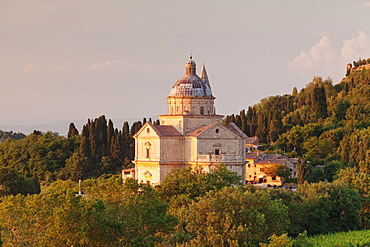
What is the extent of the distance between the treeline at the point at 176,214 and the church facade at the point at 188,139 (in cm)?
202

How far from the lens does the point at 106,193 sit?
3241 cm

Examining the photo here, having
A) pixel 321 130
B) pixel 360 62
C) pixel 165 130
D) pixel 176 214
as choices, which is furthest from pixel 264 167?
pixel 360 62

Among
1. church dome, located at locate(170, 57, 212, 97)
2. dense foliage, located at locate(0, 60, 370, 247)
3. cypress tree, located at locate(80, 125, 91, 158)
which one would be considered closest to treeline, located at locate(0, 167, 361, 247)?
dense foliage, located at locate(0, 60, 370, 247)

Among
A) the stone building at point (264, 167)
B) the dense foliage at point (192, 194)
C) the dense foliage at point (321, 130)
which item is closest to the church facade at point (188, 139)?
the dense foliage at point (192, 194)

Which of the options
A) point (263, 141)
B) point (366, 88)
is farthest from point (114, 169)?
point (366, 88)

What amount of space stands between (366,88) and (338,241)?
5109 centimetres

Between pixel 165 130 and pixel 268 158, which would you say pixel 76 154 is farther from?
pixel 165 130

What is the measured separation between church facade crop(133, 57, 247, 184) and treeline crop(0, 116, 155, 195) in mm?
18766

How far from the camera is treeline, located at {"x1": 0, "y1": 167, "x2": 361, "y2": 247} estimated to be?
27.7 meters

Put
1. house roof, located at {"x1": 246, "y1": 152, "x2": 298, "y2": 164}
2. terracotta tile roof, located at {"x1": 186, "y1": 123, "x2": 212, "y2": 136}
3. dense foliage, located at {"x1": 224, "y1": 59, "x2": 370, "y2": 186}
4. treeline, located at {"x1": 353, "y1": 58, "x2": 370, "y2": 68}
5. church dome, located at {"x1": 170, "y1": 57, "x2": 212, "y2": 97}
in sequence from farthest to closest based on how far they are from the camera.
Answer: treeline, located at {"x1": 353, "y1": 58, "x2": 370, "y2": 68}
house roof, located at {"x1": 246, "y1": 152, "x2": 298, "y2": 164}
dense foliage, located at {"x1": 224, "y1": 59, "x2": 370, "y2": 186}
church dome, located at {"x1": 170, "y1": 57, "x2": 212, "y2": 97}
terracotta tile roof, located at {"x1": 186, "y1": 123, "x2": 212, "y2": 136}

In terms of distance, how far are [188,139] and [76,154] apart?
23040 millimetres

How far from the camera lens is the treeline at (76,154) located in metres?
67.2

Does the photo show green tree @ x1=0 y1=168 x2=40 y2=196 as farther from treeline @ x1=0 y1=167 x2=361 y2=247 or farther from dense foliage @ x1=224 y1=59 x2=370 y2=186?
dense foliage @ x1=224 y1=59 x2=370 y2=186

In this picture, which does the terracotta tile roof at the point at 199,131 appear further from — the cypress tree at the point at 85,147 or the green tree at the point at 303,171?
the cypress tree at the point at 85,147
